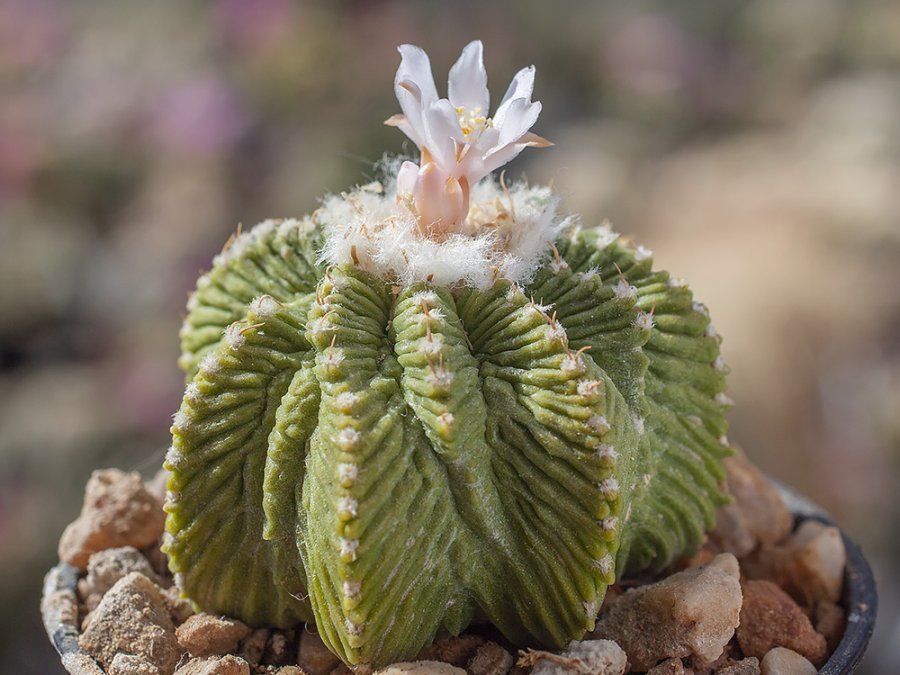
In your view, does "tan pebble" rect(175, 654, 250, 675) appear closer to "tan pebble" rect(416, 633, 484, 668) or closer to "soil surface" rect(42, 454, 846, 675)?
"soil surface" rect(42, 454, 846, 675)

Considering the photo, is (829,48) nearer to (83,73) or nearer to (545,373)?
(83,73)

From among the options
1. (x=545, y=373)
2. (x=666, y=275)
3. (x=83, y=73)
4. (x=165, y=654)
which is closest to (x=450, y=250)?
(x=545, y=373)

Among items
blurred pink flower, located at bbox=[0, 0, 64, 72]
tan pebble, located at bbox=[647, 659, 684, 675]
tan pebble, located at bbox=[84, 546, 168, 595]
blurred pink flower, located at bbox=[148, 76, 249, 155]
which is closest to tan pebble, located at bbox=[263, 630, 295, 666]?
tan pebble, located at bbox=[84, 546, 168, 595]

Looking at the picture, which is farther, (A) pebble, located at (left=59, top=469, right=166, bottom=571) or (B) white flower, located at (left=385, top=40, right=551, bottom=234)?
(A) pebble, located at (left=59, top=469, right=166, bottom=571)

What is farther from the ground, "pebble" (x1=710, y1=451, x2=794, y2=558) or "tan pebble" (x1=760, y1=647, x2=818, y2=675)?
"pebble" (x1=710, y1=451, x2=794, y2=558)

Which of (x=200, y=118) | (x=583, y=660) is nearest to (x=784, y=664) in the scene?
(x=583, y=660)

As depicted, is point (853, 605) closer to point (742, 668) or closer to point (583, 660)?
point (742, 668)

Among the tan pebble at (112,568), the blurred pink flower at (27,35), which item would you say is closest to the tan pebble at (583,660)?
the tan pebble at (112,568)
